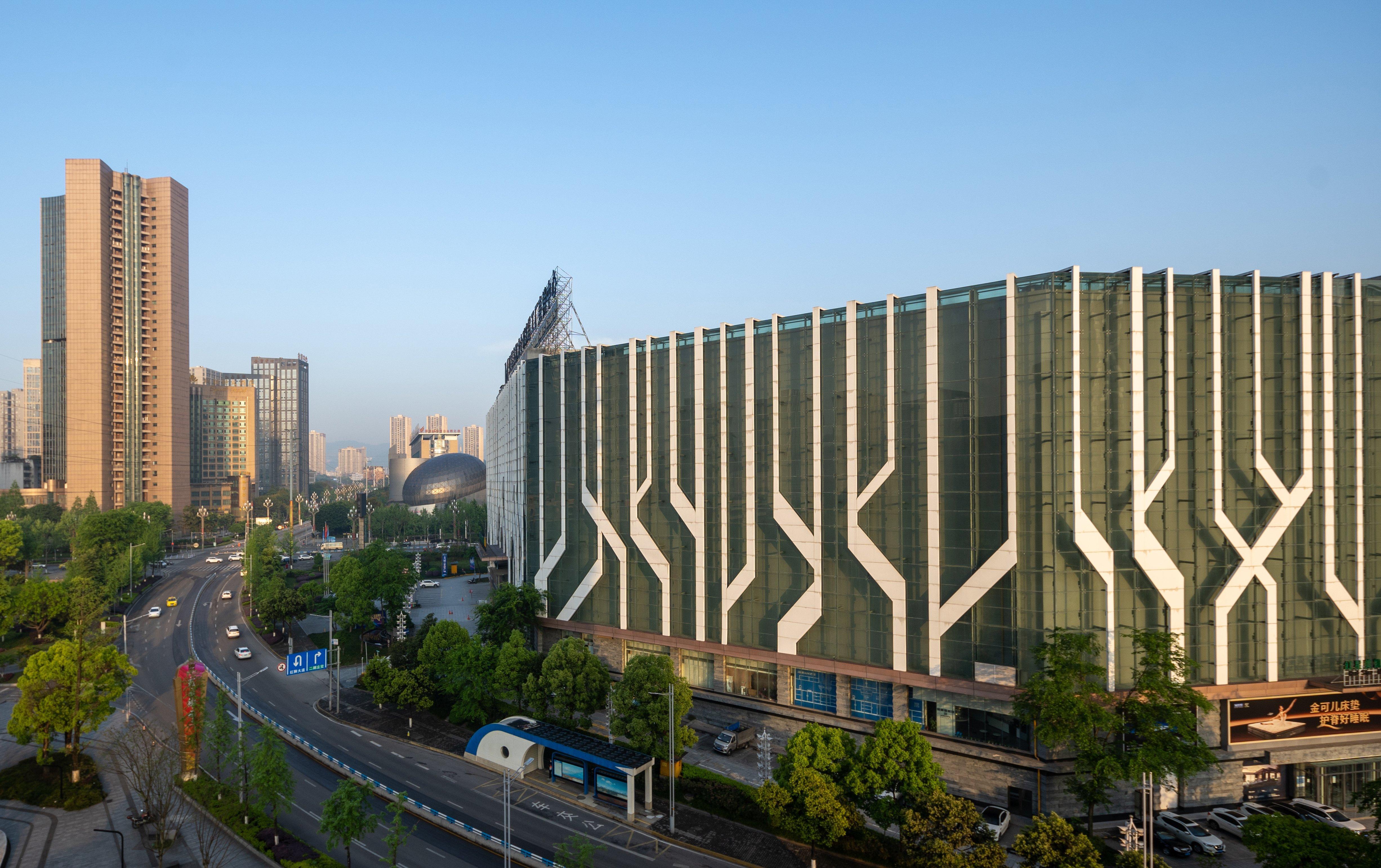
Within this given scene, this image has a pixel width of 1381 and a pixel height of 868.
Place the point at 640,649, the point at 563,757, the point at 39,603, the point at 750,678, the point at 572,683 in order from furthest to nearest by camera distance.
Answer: the point at 39,603 < the point at 640,649 < the point at 750,678 < the point at 572,683 < the point at 563,757

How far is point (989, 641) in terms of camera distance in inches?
1790

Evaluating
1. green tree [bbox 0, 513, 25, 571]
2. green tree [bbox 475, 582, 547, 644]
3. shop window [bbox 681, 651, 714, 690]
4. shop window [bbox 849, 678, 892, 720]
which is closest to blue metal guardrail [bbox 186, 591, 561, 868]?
green tree [bbox 475, 582, 547, 644]

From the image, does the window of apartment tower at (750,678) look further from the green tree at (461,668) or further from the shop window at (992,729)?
the green tree at (461,668)

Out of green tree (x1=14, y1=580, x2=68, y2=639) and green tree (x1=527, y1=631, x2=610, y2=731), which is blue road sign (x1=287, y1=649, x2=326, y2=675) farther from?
green tree (x1=14, y1=580, x2=68, y2=639)

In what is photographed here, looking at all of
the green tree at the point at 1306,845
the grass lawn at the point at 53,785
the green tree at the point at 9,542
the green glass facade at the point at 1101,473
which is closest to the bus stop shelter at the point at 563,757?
the green glass facade at the point at 1101,473

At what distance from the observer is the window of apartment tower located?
185 ft

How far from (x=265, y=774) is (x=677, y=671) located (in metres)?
31.5

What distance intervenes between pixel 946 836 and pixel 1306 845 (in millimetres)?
14445

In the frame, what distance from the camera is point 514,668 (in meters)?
56.9

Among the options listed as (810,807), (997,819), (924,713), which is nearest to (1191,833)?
(997,819)

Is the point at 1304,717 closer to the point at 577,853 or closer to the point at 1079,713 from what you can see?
the point at 1079,713

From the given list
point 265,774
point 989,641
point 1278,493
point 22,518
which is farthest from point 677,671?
point 22,518

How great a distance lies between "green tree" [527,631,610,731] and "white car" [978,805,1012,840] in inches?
1061

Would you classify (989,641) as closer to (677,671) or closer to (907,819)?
(907,819)
